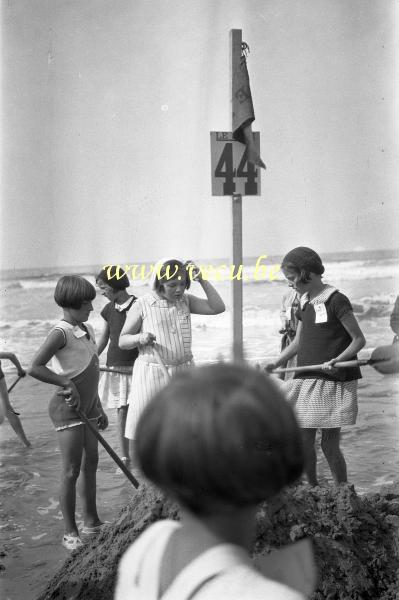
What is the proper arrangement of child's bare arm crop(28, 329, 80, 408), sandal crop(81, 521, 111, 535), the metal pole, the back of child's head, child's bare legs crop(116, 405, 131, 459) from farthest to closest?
1. child's bare legs crop(116, 405, 131, 459)
2. the metal pole
3. sandal crop(81, 521, 111, 535)
4. child's bare arm crop(28, 329, 80, 408)
5. the back of child's head

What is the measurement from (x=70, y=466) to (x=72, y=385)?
14.6 inches

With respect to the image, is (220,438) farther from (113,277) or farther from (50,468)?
(50,468)

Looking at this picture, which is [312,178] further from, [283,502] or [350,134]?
[283,502]

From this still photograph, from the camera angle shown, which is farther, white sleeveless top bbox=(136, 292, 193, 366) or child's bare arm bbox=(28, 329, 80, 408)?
white sleeveless top bbox=(136, 292, 193, 366)

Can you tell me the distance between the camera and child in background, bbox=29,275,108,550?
10.7ft

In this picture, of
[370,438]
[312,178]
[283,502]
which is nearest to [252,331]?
[312,178]

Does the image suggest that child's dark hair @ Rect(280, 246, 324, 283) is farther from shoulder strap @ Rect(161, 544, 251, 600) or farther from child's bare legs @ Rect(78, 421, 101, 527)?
shoulder strap @ Rect(161, 544, 251, 600)

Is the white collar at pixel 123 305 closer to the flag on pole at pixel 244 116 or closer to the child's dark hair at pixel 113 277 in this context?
the child's dark hair at pixel 113 277

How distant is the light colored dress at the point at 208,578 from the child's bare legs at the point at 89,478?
259 centimetres

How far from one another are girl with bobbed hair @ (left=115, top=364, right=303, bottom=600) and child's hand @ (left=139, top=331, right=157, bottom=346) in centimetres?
297

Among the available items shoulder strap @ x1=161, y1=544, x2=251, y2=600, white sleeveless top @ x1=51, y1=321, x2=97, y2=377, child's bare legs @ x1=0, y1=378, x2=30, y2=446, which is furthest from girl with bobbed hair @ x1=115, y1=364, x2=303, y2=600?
child's bare legs @ x1=0, y1=378, x2=30, y2=446

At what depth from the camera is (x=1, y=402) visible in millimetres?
4164

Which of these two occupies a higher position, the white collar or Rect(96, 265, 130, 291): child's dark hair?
Rect(96, 265, 130, 291): child's dark hair

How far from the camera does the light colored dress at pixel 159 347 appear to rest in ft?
12.4
